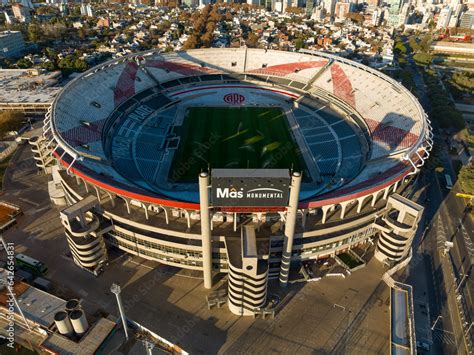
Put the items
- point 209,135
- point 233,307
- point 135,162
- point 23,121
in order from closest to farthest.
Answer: point 233,307
point 135,162
point 209,135
point 23,121

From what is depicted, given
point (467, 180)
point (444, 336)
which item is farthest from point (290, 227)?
point (467, 180)

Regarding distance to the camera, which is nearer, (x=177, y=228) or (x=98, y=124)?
(x=177, y=228)

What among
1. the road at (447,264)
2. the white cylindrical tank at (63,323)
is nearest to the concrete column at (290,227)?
the road at (447,264)

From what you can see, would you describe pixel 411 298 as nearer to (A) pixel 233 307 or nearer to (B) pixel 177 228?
(A) pixel 233 307

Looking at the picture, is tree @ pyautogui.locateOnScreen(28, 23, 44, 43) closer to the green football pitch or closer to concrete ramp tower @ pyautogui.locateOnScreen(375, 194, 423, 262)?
the green football pitch

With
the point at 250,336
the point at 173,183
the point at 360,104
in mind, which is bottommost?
the point at 250,336

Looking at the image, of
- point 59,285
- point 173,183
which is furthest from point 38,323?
point 173,183

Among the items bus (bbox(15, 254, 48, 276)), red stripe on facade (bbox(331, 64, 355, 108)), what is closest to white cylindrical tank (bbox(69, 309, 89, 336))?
bus (bbox(15, 254, 48, 276))
